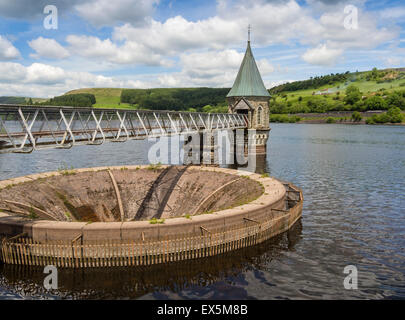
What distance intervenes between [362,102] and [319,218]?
17627cm

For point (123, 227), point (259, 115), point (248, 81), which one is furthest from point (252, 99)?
point (123, 227)

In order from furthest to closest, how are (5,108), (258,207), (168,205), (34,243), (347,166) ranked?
(347,166), (168,205), (258,207), (34,243), (5,108)

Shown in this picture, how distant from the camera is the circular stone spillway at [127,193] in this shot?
30.2 m

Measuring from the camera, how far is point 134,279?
1989 cm

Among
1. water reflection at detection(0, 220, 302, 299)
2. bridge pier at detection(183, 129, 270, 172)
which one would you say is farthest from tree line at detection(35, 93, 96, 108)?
water reflection at detection(0, 220, 302, 299)

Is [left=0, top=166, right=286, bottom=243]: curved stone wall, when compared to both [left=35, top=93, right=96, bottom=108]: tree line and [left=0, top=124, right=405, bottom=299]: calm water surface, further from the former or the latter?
[left=35, top=93, right=96, bottom=108]: tree line

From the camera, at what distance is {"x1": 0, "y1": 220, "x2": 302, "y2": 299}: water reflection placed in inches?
734

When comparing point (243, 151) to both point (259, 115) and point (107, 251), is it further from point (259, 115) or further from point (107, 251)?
Result: point (107, 251)

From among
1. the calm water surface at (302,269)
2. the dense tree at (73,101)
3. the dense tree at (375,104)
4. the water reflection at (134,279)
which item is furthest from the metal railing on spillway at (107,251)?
the dense tree at (375,104)

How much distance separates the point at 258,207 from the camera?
2608cm

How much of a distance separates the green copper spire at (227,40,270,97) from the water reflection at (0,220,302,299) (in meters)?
50.4

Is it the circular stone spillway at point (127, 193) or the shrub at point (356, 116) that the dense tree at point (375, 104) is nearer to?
the shrub at point (356, 116)
